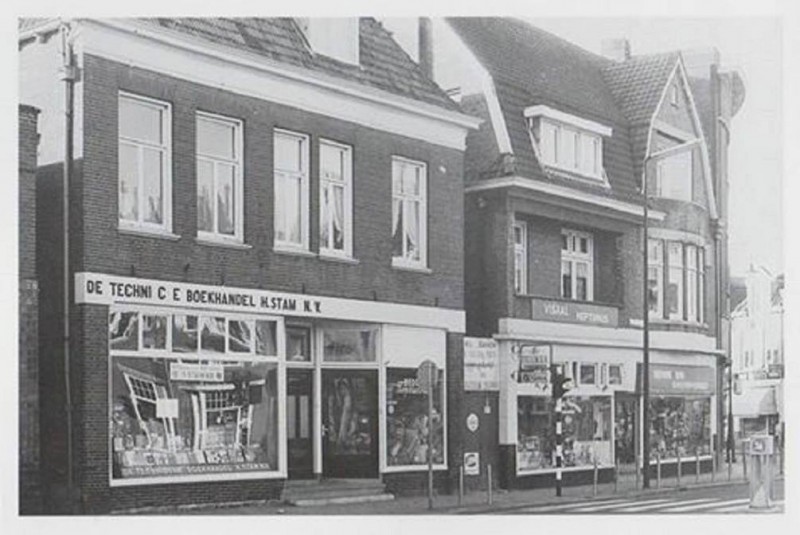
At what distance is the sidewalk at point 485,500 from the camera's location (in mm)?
13539

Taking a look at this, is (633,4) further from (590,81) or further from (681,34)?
(590,81)

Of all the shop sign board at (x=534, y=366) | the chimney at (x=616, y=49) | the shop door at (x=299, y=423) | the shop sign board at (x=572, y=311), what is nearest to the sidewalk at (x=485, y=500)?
the shop door at (x=299, y=423)

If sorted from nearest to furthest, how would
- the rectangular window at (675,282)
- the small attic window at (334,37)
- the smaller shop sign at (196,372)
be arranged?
1. the smaller shop sign at (196,372)
2. the small attic window at (334,37)
3. the rectangular window at (675,282)

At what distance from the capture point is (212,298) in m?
14.3

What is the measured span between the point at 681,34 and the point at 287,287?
4903 millimetres

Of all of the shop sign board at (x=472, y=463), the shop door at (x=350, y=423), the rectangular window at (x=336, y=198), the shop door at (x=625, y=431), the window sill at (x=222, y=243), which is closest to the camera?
the window sill at (x=222, y=243)

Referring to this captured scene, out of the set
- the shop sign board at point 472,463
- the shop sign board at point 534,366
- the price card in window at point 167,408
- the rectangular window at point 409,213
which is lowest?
the shop sign board at point 472,463

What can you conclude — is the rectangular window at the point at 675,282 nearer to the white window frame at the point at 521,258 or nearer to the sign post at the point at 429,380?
the white window frame at the point at 521,258

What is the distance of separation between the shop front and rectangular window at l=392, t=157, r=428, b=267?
611 mm

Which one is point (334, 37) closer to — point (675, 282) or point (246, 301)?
point (246, 301)

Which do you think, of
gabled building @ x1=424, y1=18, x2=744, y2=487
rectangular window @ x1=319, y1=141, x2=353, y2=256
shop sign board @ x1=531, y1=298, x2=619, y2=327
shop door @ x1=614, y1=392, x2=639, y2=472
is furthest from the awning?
rectangular window @ x1=319, y1=141, x2=353, y2=256

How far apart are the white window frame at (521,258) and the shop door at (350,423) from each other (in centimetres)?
258

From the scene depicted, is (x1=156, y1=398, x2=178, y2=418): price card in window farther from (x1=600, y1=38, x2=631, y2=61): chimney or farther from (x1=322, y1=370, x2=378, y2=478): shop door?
(x1=600, y1=38, x2=631, y2=61): chimney

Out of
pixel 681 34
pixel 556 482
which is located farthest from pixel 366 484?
pixel 681 34
